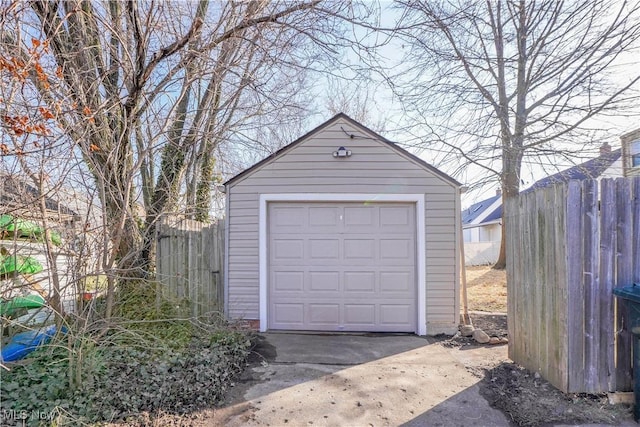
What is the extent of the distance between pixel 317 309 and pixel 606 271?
3.83 m

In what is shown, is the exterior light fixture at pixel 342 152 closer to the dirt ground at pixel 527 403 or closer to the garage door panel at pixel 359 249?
the garage door panel at pixel 359 249

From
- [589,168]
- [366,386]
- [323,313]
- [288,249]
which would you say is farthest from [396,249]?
[589,168]

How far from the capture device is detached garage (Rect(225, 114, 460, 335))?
5.43 metres

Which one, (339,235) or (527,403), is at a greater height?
(339,235)

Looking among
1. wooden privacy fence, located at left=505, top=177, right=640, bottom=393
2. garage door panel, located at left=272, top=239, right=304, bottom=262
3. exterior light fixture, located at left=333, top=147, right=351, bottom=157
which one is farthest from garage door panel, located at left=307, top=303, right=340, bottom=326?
wooden privacy fence, located at left=505, top=177, right=640, bottom=393

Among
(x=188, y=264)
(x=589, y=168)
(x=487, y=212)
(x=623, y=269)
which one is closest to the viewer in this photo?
(x=623, y=269)

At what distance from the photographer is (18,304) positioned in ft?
10.3

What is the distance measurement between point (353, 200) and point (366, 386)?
114 inches

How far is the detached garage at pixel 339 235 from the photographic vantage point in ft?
17.8

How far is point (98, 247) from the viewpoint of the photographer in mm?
3400

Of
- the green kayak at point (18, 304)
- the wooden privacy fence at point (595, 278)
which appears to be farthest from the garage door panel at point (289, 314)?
the wooden privacy fence at point (595, 278)

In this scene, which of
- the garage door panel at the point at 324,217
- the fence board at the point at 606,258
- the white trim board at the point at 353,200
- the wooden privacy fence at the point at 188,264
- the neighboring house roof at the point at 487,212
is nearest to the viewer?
the fence board at the point at 606,258

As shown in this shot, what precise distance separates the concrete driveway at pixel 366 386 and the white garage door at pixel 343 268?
58 centimetres

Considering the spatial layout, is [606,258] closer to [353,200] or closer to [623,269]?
[623,269]
